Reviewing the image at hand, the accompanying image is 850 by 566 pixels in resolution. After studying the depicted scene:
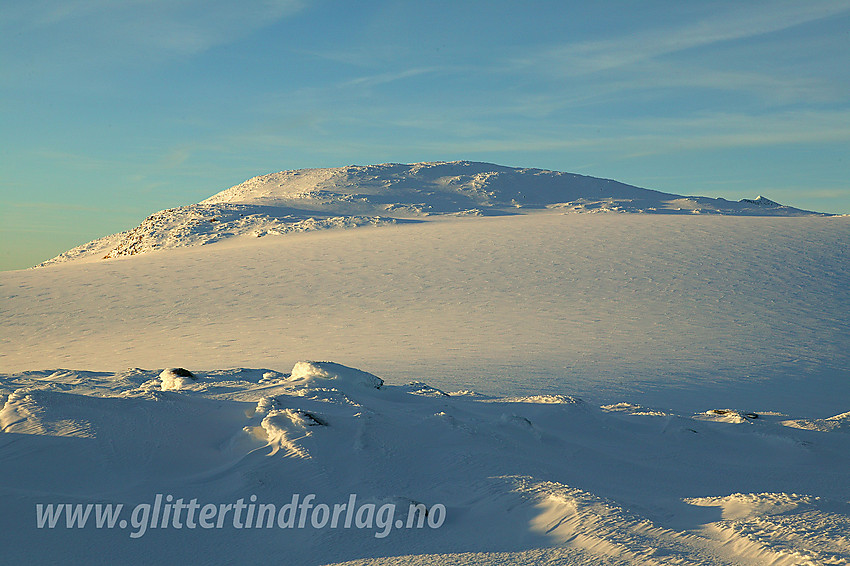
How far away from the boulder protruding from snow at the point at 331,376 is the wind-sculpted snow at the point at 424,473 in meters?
0.02

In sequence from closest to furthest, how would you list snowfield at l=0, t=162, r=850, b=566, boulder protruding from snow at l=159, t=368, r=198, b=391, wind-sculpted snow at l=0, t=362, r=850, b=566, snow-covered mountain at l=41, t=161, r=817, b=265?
1. wind-sculpted snow at l=0, t=362, r=850, b=566
2. snowfield at l=0, t=162, r=850, b=566
3. boulder protruding from snow at l=159, t=368, r=198, b=391
4. snow-covered mountain at l=41, t=161, r=817, b=265

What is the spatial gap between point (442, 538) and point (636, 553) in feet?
3.09

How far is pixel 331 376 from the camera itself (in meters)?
6.16

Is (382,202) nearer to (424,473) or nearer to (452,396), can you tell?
(452,396)

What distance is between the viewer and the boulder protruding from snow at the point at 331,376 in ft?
19.9

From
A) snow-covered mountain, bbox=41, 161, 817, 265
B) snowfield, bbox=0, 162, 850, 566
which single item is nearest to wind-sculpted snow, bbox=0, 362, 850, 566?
snowfield, bbox=0, 162, 850, 566

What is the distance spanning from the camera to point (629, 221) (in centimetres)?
2430

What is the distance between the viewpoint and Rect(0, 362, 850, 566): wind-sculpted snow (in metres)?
3.15

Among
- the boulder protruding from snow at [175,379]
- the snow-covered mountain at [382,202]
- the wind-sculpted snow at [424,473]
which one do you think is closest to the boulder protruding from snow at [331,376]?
the wind-sculpted snow at [424,473]

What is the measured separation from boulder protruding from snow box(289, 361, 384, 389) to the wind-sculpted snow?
0.9 inches

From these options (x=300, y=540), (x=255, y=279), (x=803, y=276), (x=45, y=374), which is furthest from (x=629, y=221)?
(x=300, y=540)

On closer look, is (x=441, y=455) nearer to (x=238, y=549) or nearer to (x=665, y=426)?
(x=238, y=549)

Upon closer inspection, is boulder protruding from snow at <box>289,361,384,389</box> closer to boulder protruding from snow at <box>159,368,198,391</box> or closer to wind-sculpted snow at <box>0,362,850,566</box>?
wind-sculpted snow at <box>0,362,850,566</box>

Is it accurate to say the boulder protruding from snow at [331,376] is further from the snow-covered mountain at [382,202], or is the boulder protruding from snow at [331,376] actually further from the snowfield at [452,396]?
the snow-covered mountain at [382,202]
